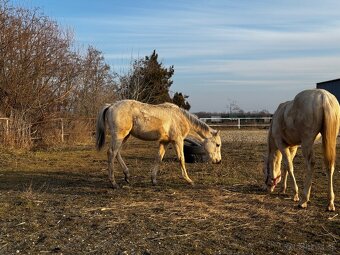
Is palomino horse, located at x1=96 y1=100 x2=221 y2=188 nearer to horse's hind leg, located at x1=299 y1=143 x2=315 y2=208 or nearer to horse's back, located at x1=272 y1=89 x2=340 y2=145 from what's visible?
horse's back, located at x1=272 y1=89 x2=340 y2=145

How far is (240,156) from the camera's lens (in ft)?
46.4

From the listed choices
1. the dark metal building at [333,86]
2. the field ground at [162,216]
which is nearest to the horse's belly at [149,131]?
the field ground at [162,216]

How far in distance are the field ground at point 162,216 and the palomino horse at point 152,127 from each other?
0.65m

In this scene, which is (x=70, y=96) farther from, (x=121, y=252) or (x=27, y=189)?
(x=121, y=252)

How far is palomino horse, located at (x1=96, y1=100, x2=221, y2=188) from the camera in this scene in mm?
8703

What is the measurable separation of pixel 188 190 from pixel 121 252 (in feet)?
11.9

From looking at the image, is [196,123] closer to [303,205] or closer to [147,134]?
[147,134]

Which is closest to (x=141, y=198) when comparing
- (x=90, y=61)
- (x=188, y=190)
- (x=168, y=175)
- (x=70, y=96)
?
(x=188, y=190)

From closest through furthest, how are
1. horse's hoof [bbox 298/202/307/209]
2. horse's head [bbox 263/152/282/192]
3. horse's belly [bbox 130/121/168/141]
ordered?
horse's hoof [bbox 298/202/307/209] < horse's head [bbox 263/152/282/192] < horse's belly [bbox 130/121/168/141]

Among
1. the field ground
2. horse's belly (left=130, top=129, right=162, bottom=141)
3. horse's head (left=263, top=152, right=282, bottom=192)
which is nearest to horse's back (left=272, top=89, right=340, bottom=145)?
horse's head (left=263, top=152, right=282, bottom=192)

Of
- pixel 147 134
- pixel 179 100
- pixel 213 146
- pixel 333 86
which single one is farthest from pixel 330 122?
pixel 333 86

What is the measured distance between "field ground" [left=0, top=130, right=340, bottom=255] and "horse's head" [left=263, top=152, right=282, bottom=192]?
0.25 meters

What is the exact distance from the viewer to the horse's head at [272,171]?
7941 mm

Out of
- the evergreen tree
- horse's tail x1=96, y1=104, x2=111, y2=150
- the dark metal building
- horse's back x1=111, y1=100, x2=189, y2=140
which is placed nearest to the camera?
horse's back x1=111, y1=100, x2=189, y2=140
